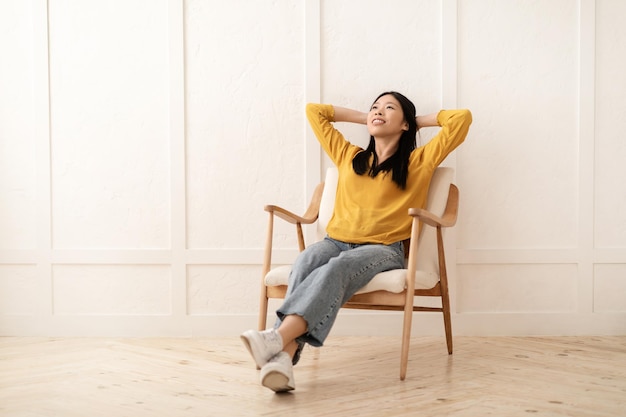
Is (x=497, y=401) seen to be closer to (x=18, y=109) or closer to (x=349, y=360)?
(x=349, y=360)

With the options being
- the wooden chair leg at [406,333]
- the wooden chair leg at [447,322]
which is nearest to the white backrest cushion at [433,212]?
the wooden chair leg at [447,322]

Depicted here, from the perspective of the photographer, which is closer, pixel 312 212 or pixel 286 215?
pixel 286 215

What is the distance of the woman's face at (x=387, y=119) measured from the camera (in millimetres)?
3182

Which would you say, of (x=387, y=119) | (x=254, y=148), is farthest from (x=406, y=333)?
(x=254, y=148)

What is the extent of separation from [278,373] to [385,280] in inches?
23.6

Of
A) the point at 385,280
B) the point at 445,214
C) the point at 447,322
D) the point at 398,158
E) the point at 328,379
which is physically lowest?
the point at 328,379

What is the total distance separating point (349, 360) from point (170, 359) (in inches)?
30.4

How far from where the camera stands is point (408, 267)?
267cm

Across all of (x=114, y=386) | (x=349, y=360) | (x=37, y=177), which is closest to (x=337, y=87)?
(x=349, y=360)

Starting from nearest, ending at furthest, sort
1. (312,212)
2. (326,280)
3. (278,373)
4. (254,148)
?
(278,373)
(326,280)
(312,212)
(254,148)

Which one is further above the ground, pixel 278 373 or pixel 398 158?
pixel 398 158

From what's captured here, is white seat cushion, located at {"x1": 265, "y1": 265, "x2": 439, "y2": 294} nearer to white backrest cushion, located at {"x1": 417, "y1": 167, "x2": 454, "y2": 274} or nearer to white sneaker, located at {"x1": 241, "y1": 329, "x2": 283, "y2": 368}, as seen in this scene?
white backrest cushion, located at {"x1": 417, "y1": 167, "x2": 454, "y2": 274}

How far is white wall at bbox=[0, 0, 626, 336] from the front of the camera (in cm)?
357

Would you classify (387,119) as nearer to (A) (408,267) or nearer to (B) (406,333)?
(A) (408,267)
